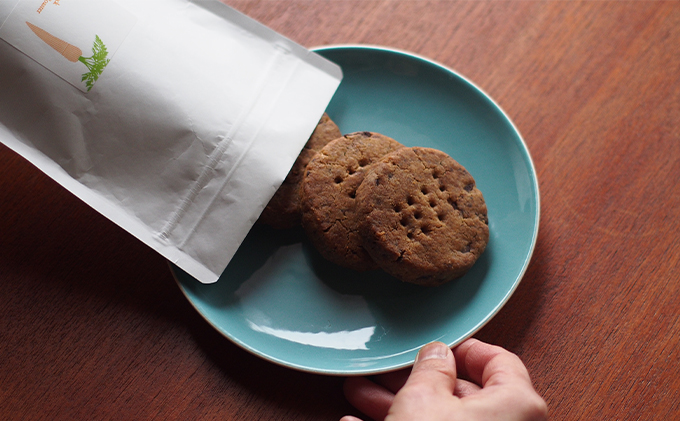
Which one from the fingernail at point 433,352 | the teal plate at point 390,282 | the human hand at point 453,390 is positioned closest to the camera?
the human hand at point 453,390

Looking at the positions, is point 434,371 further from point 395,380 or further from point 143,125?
point 143,125

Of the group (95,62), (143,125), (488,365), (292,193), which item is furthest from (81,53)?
(488,365)

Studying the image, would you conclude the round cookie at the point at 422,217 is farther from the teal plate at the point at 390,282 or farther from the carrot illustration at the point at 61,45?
the carrot illustration at the point at 61,45

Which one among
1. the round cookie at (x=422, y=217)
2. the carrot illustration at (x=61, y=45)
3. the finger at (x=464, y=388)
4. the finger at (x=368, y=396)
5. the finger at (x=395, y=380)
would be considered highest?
the round cookie at (x=422, y=217)

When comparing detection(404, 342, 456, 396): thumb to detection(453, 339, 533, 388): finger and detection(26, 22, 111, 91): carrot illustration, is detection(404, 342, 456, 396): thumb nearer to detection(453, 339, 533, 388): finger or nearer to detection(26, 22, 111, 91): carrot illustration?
detection(453, 339, 533, 388): finger

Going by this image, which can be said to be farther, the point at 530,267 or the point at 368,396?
the point at 530,267

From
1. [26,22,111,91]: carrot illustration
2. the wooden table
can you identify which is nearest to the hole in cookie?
the wooden table

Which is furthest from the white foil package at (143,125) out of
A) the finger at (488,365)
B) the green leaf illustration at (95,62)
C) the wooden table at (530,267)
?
the finger at (488,365)
